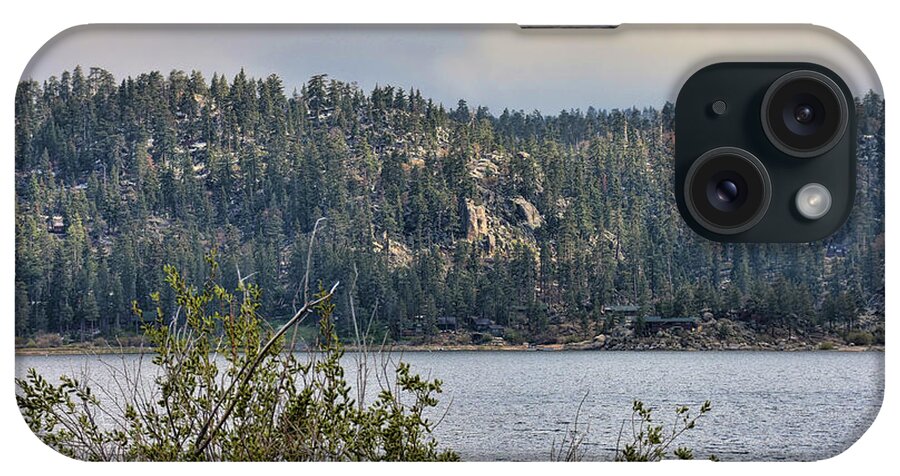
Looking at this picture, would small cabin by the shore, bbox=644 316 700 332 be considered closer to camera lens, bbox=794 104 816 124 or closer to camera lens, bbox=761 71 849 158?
camera lens, bbox=761 71 849 158

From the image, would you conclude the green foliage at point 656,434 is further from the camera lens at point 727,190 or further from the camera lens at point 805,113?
the camera lens at point 805,113

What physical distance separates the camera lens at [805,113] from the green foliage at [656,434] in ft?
3.85

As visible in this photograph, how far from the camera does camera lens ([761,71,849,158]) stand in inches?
282

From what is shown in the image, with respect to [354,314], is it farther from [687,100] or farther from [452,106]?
[687,100]

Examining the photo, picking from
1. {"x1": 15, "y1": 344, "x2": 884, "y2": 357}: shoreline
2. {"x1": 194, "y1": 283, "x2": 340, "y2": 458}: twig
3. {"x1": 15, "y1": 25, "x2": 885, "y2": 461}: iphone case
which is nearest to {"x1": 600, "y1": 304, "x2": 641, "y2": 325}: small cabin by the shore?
{"x1": 15, "y1": 25, "x2": 885, "y2": 461}: iphone case

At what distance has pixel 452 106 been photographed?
734 cm

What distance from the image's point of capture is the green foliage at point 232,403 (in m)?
7.39

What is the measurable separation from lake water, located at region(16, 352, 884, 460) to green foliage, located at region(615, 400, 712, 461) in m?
0.03

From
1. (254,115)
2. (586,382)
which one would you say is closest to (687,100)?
(586,382)

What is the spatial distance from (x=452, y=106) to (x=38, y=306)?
1966mm

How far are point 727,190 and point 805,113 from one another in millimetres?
464

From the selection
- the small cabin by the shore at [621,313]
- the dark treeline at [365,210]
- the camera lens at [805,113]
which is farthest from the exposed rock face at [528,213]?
the camera lens at [805,113]

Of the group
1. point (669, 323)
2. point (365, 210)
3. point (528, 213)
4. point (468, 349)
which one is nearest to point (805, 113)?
point (669, 323)

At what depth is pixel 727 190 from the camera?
7.20m
